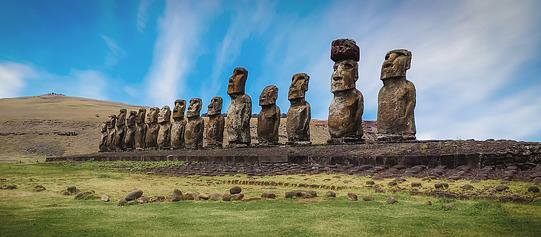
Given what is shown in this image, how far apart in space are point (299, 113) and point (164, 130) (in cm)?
1109

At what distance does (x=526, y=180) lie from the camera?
6.57 meters

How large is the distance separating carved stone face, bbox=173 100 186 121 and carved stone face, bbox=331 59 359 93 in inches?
457

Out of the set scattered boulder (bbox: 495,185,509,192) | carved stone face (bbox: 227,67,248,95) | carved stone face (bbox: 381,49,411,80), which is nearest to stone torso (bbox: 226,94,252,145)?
carved stone face (bbox: 227,67,248,95)

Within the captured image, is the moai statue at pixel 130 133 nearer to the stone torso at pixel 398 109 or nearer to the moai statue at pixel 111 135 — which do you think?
→ the moai statue at pixel 111 135

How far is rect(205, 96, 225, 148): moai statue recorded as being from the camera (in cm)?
1966

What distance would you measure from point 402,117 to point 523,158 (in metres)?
4.09

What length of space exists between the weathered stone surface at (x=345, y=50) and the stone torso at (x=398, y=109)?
6.39 feet

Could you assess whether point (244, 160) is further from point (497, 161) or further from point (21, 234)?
point (21, 234)

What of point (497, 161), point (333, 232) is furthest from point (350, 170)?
point (333, 232)

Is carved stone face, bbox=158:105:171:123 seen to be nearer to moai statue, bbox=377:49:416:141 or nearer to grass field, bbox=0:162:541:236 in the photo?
moai statue, bbox=377:49:416:141

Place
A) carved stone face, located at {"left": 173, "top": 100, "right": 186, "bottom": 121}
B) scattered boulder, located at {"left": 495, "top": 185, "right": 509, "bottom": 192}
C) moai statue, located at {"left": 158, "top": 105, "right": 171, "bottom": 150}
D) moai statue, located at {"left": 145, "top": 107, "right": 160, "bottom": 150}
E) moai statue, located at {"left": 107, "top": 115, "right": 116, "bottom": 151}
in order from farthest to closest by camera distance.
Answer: moai statue, located at {"left": 107, "top": 115, "right": 116, "bottom": 151} → moai statue, located at {"left": 145, "top": 107, "right": 160, "bottom": 150} → moai statue, located at {"left": 158, "top": 105, "right": 171, "bottom": 150} → carved stone face, located at {"left": 173, "top": 100, "right": 186, "bottom": 121} → scattered boulder, located at {"left": 495, "top": 185, "right": 509, "bottom": 192}

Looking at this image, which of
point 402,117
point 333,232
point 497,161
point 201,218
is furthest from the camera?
point 402,117

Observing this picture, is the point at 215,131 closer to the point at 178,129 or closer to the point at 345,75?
the point at 178,129

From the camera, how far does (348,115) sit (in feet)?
43.9
